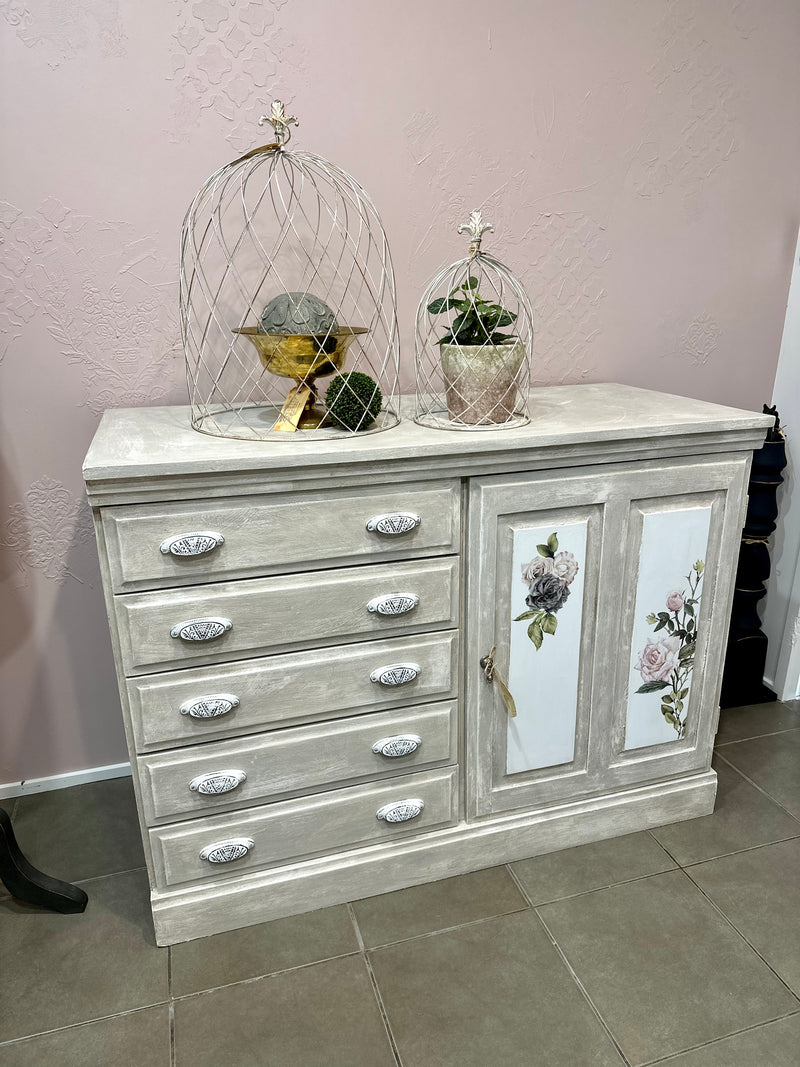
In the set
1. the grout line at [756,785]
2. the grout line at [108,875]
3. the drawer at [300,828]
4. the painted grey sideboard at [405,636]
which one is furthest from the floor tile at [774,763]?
the grout line at [108,875]

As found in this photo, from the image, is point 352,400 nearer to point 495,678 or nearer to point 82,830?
point 495,678

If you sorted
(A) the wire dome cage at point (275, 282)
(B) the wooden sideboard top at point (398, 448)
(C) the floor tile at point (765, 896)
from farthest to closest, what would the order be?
(A) the wire dome cage at point (275, 282)
(C) the floor tile at point (765, 896)
(B) the wooden sideboard top at point (398, 448)

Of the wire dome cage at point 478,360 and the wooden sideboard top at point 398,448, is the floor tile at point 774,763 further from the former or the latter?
the wire dome cage at point 478,360

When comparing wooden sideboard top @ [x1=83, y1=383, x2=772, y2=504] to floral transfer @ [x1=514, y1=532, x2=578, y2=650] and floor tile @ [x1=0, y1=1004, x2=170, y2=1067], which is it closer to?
floral transfer @ [x1=514, y1=532, x2=578, y2=650]

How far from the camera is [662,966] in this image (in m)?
1.40

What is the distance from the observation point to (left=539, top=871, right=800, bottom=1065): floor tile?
129 centimetres

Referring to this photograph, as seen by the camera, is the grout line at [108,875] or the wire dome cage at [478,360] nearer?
the wire dome cage at [478,360]

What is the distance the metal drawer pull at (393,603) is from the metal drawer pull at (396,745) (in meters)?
0.26

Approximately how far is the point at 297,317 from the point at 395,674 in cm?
69

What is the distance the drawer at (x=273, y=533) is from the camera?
4.09 feet

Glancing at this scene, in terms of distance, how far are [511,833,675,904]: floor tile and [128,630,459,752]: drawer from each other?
45 centimetres

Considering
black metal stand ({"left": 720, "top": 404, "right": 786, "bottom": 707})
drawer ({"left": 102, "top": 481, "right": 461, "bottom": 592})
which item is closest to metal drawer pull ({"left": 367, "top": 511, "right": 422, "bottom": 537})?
drawer ({"left": 102, "top": 481, "right": 461, "bottom": 592})

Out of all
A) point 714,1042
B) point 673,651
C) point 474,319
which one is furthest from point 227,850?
point 474,319

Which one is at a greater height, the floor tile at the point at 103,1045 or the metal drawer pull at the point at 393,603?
the metal drawer pull at the point at 393,603
